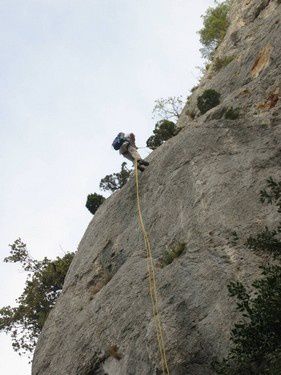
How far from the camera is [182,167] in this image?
1655 centimetres

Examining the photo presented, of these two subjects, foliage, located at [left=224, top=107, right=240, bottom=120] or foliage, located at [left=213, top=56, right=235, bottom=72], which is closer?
foliage, located at [left=224, top=107, right=240, bottom=120]

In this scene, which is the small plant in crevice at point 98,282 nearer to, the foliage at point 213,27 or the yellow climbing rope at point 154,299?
the yellow climbing rope at point 154,299

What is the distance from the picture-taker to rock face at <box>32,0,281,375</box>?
11.5 metres

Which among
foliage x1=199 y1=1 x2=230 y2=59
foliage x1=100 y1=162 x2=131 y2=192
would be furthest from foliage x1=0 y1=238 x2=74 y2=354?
foliage x1=199 y1=1 x2=230 y2=59

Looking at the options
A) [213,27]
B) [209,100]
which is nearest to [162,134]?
[209,100]

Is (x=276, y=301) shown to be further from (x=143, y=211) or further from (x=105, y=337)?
(x=143, y=211)

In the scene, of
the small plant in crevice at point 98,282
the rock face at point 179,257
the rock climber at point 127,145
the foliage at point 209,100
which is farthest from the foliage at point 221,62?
the small plant in crevice at point 98,282

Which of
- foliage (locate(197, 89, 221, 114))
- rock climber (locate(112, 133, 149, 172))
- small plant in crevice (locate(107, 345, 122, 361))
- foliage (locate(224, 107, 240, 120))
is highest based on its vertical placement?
rock climber (locate(112, 133, 149, 172))

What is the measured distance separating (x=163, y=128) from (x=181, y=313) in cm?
Result: 1637

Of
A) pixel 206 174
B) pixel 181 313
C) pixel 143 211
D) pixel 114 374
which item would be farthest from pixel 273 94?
pixel 114 374

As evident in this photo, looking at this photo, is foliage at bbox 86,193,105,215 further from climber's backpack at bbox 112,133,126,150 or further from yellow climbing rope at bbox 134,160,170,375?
yellow climbing rope at bbox 134,160,170,375

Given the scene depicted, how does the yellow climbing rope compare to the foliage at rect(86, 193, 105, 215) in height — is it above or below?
below

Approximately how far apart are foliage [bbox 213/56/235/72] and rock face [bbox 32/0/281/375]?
28.2 feet

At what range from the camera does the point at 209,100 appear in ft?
79.7
